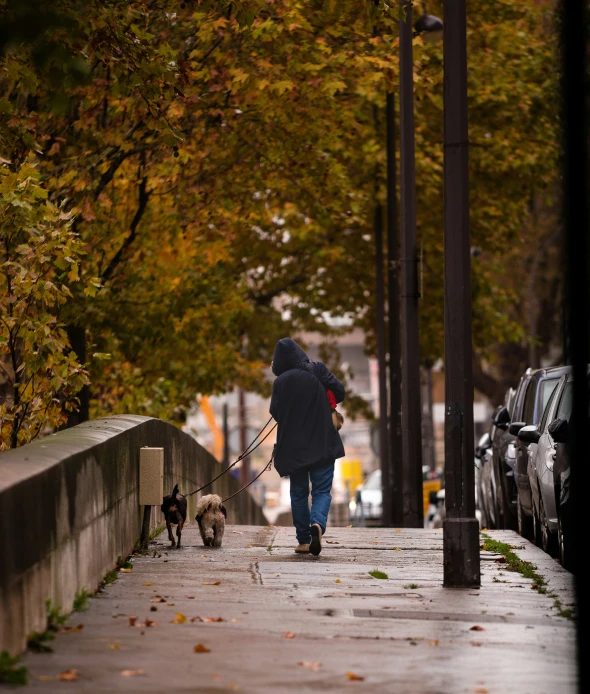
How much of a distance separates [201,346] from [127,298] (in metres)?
7.03

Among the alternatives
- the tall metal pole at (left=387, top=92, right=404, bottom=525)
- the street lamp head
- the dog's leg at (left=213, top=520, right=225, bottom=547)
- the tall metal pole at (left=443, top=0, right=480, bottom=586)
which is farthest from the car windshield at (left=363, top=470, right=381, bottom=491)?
the tall metal pole at (left=443, top=0, right=480, bottom=586)

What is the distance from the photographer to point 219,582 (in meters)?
10.1

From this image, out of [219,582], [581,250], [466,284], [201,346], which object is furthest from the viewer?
[201,346]

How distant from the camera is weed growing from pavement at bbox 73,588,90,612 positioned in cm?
848

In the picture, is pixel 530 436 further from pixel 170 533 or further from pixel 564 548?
pixel 170 533

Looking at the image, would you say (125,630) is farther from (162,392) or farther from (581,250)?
(162,392)

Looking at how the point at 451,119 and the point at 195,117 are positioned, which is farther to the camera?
the point at 195,117

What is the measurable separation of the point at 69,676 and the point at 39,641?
778mm

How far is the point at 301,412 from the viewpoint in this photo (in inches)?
497

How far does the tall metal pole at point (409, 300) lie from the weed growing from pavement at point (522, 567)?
5.56 metres

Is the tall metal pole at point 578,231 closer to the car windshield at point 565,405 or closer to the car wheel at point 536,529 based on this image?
the car windshield at point 565,405

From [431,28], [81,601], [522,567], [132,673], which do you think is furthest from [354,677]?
[431,28]

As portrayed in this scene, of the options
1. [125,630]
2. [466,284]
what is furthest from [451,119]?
[125,630]

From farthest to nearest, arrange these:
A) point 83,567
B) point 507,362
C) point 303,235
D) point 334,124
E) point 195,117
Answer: point 507,362 < point 303,235 < point 334,124 < point 195,117 < point 83,567
